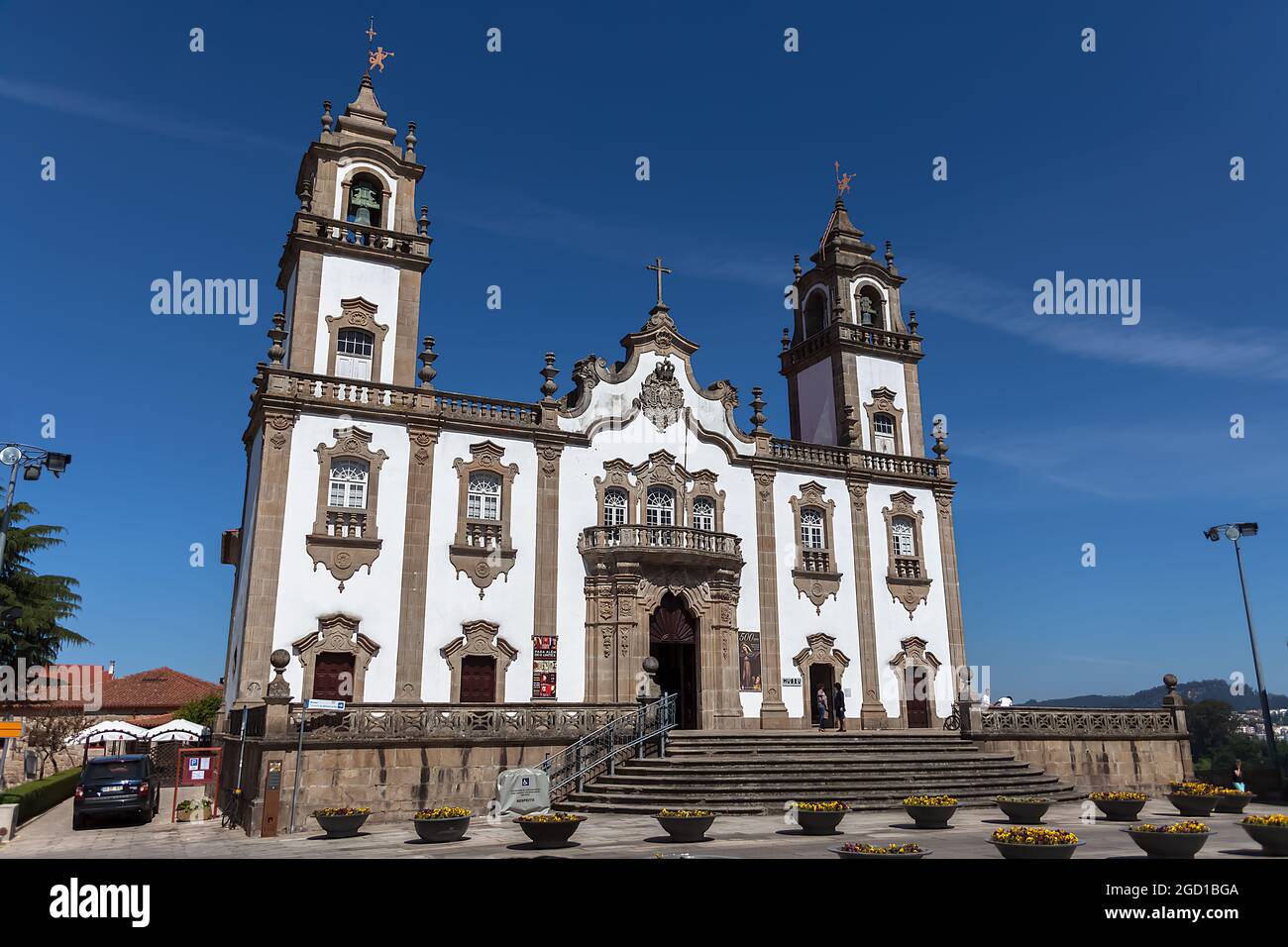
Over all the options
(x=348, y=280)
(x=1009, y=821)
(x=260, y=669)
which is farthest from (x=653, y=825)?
(x=348, y=280)

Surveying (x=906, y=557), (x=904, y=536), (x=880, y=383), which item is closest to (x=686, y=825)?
(x=906, y=557)

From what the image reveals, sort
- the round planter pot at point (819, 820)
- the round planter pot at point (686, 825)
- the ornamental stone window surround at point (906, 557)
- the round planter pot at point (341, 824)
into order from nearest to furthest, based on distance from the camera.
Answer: the round planter pot at point (686, 825)
the round planter pot at point (819, 820)
the round planter pot at point (341, 824)
the ornamental stone window surround at point (906, 557)

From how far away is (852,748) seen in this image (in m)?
23.0

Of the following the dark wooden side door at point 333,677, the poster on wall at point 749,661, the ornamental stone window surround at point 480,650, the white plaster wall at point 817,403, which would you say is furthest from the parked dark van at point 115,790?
the white plaster wall at point 817,403

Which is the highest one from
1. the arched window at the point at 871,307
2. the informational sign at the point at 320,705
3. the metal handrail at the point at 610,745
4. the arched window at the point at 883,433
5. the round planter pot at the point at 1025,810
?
the arched window at the point at 871,307

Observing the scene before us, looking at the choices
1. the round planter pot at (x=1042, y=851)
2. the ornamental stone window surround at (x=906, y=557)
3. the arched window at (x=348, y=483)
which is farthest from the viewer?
the ornamental stone window surround at (x=906, y=557)

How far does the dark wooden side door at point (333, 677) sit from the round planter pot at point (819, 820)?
41.8ft

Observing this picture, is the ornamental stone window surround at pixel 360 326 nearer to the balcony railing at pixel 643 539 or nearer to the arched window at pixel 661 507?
the balcony railing at pixel 643 539

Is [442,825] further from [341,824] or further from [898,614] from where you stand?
[898,614]

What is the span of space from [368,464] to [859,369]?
1877 centimetres

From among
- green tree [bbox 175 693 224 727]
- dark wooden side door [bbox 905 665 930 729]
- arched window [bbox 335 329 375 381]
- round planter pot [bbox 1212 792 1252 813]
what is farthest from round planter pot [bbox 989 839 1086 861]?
green tree [bbox 175 693 224 727]

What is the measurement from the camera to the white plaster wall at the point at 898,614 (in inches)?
1188

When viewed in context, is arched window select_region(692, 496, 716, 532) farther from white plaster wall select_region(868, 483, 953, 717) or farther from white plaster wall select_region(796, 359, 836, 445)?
white plaster wall select_region(796, 359, 836, 445)
